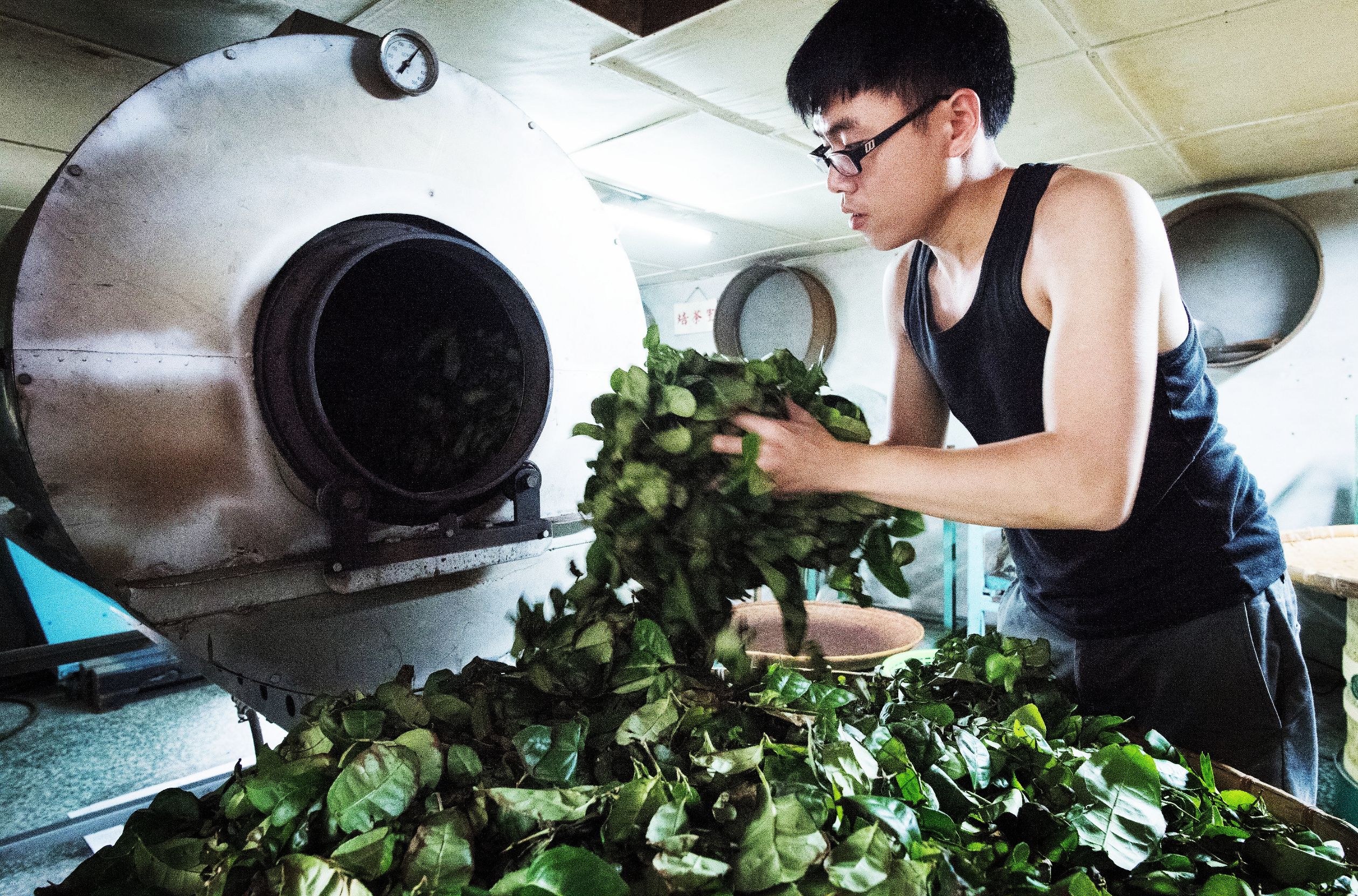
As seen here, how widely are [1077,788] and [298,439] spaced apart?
3.83 ft

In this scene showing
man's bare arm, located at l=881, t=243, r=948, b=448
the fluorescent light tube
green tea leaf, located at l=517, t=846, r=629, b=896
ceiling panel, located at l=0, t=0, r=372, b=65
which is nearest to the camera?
green tea leaf, located at l=517, t=846, r=629, b=896

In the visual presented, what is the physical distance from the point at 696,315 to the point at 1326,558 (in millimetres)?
4426

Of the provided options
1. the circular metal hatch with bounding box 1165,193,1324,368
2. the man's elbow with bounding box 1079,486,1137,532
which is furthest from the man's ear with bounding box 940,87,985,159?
the circular metal hatch with bounding box 1165,193,1324,368

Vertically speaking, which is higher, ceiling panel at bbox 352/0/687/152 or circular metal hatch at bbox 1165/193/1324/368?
ceiling panel at bbox 352/0/687/152

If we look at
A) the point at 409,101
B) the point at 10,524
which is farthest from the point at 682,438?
the point at 10,524

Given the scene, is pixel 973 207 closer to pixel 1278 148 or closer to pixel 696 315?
pixel 1278 148

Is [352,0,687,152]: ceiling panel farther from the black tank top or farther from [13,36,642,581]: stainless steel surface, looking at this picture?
the black tank top

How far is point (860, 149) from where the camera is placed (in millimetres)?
1254

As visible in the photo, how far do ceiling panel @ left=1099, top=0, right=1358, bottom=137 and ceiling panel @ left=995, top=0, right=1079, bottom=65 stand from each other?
178mm

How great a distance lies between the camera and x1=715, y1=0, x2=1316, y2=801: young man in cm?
106

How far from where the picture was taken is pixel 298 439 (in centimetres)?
119

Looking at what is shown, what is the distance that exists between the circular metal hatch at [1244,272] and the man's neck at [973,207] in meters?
3.43

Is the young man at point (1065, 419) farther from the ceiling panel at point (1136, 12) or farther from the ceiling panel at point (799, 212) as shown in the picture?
the ceiling panel at point (799, 212)

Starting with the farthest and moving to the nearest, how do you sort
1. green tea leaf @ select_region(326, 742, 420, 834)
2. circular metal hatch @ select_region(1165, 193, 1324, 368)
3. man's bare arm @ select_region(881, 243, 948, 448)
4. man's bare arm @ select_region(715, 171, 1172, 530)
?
1. circular metal hatch @ select_region(1165, 193, 1324, 368)
2. man's bare arm @ select_region(881, 243, 948, 448)
3. man's bare arm @ select_region(715, 171, 1172, 530)
4. green tea leaf @ select_region(326, 742, 420, 834)
